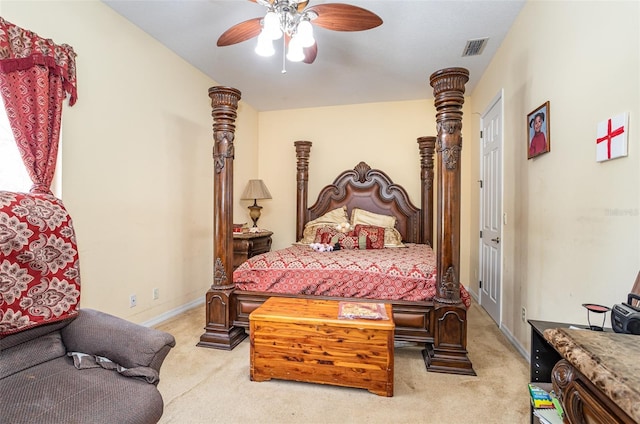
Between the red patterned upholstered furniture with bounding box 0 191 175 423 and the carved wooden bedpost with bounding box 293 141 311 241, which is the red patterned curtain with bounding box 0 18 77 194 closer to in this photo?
the red patterned upholstered furniture with bounding box 0 191 175 423

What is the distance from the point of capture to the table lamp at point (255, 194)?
4703 mm

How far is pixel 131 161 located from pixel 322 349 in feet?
7.89

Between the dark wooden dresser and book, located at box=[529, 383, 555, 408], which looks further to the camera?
book, located at box=[529, 383, 555, 408]

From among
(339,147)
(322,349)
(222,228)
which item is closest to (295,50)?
(222,228)

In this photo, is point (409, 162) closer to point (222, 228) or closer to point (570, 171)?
point (570, 171)

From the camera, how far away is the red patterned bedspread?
2.52m

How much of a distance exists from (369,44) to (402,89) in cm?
130

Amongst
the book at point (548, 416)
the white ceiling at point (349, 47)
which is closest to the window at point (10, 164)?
the white ceiling at point (349, 47)

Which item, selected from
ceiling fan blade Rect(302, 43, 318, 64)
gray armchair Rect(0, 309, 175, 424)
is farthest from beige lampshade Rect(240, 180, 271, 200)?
gray armchair Rect(0, 309, 175, 424)

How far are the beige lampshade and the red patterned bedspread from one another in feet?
6.28

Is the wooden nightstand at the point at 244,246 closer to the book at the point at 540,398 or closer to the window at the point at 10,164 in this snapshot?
the window at the point at 10,164

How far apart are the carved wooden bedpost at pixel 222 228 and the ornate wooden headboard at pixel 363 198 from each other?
2004 mm

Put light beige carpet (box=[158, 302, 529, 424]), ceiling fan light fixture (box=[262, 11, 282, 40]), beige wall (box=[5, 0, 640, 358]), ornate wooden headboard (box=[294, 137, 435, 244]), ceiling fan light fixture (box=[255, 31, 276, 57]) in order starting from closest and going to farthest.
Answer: beige wall (box=[5, 0, 640, 358]) → light beige carpet (box=[158, 302, 529, 424]) → ceiling fan light fixture (box=[262, 11, 282, 40]) → ceiling fan light fixture (box=[255, 31, 276, 57]) → ornate wooden headboard (box=[294, 137, 435, 244])

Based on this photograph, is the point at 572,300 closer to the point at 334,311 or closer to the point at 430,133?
the point at 334,311
